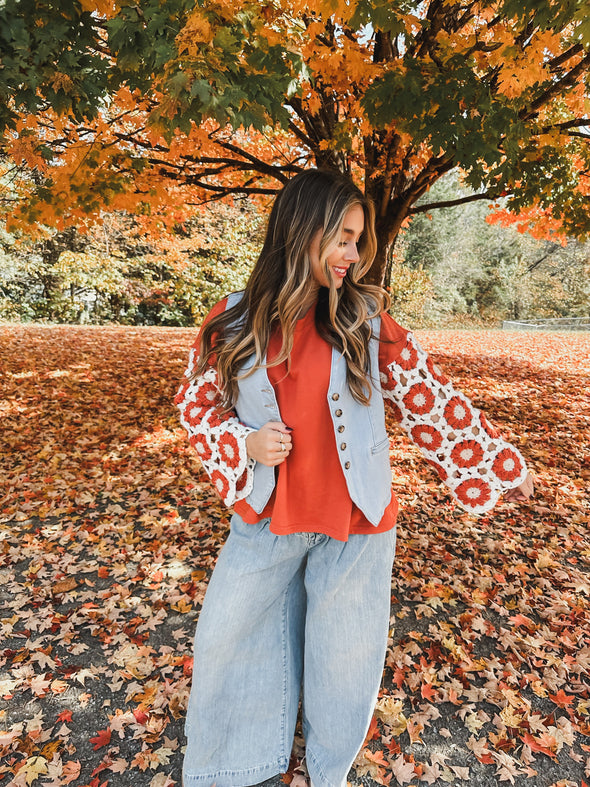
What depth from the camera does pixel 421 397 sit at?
1981 millimetres

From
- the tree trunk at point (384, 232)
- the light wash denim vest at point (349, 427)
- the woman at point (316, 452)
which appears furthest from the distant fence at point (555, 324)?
the light wash denim vest at point (349, 427)

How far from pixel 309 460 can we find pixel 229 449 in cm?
30

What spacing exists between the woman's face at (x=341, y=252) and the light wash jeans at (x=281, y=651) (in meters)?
0.99

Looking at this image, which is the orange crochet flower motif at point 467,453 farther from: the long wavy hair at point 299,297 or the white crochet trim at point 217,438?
the white crochet trim at point 217,438

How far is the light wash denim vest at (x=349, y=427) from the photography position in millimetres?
1882

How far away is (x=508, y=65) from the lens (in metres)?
3.66

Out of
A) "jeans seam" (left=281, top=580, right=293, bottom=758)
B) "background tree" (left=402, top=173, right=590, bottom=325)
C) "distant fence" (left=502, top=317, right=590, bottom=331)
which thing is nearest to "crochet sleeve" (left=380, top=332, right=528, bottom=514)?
"jeans seam" (left=281, top=580, right=293, bottom=758)

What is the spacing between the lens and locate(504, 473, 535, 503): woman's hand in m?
1.98

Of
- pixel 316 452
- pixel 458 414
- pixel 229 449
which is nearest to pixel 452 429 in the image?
pixel 458 414

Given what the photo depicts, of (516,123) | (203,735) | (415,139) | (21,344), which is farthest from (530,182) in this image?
(21,344)

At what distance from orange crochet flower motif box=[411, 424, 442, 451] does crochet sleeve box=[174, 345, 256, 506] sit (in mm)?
669

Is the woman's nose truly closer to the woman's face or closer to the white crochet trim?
the woman's face

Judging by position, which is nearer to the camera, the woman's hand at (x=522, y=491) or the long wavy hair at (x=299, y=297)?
the long wavy hair at (x=299, y=297)

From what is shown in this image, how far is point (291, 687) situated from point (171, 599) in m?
1.52
